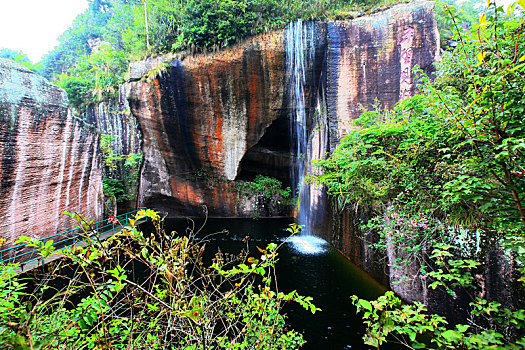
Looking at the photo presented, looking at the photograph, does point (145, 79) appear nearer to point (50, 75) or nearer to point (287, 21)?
point (287, 21)

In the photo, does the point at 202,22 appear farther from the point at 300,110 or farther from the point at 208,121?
the point at 300,110

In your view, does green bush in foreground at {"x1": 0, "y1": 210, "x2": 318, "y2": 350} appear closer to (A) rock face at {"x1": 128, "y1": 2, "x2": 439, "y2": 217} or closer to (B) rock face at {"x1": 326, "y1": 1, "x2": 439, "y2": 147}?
(A) rock face at {"x1": 128, "y1": 2, "x2": 439, "y2": 217}

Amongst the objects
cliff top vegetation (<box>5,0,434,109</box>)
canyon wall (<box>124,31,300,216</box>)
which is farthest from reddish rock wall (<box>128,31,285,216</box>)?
cliff top vegetation (<box>5,0,434,109</box>)

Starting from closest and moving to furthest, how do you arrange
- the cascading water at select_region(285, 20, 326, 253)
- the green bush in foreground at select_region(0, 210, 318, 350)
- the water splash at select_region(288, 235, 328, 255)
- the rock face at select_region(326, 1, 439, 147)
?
the green bush in foreground at select_region(0, 210, 318, 350) < the water splash at select_region(288, 235, 328, 255) < the rock face at select_region(326, 1, 439, 147) < the cascading water at select_region(285, 20, 326, 253)

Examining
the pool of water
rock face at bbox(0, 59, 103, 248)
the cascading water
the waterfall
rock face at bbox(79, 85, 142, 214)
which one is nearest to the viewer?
the pool of water

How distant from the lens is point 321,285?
4770 millimetres

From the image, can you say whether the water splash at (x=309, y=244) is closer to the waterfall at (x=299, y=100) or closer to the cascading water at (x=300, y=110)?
the cascading water at (x=300, y=110)

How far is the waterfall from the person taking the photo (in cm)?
885

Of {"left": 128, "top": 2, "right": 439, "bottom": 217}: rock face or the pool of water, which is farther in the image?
{"left": 128, "top": 2, "right": 439, "bottom": 217}: rock face

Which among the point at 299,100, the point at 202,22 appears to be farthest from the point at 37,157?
the point at 299,100

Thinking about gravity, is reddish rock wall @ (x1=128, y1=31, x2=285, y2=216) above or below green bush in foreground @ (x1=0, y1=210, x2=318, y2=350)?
above

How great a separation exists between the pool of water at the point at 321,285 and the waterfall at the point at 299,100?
2.42m

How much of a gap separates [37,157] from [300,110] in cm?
888

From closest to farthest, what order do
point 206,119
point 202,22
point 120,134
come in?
1. point 202,22
2. point 206,119
3. point 120,134
